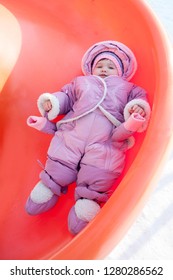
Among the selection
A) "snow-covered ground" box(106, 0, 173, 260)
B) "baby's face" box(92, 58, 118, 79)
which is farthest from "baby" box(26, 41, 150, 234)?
"snow-covered ground" box(106, 0, 173, 260)

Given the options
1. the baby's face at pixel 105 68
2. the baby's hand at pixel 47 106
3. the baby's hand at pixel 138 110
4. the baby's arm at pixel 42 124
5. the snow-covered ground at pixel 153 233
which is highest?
the baby's face at pixel 105 68

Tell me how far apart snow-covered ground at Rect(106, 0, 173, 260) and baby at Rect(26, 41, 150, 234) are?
7.3 inches

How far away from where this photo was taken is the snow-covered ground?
3.09ft

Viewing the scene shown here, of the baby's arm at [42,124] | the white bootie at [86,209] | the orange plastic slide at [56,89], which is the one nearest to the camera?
the orange plastic slide at [56,89]

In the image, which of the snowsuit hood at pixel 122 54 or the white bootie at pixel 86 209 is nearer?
the white bootie at pixel 86 209

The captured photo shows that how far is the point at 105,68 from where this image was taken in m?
0.99

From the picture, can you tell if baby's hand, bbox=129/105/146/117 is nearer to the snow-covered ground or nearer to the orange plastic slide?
the orange plastic slide

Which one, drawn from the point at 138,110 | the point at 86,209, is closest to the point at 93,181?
the point at 86,209

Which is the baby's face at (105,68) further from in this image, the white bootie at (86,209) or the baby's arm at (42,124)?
the white bootie at (86,209)

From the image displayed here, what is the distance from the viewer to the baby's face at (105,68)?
Answer: 0.99 metres

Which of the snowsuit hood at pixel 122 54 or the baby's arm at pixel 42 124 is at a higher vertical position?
the snowsuit hood at pixel 122 54

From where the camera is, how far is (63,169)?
879 mm

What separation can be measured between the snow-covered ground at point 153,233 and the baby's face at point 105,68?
29 centimetres

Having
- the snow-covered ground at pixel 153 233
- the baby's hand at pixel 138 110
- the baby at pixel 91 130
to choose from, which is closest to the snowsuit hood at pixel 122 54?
the baby at pixel 91 130
